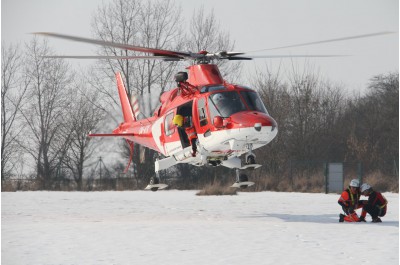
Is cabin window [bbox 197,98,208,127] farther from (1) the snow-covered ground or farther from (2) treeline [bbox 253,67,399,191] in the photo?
(2) treeline [bbox 253,67,399,191]

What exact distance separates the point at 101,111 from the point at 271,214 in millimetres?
23051

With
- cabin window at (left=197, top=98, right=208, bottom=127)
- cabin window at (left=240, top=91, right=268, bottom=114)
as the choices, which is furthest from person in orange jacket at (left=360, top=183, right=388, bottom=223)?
cabin window at (left=197, top=98, right=208, bottom=127)

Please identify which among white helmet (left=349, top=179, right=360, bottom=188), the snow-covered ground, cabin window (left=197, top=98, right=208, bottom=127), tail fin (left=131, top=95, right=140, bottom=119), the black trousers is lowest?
the snow-covered ground

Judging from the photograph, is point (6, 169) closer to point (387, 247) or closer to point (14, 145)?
point (14, 145)

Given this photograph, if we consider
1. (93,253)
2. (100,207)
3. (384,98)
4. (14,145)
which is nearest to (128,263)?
(93,253)

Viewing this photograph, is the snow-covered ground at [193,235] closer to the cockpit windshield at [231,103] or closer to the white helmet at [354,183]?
the white helmet at [354,183]

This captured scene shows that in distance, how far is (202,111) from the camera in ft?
58.0

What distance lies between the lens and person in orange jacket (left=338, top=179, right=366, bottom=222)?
59.7 ft

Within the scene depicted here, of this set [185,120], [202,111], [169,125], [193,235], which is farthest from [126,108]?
[193,235]

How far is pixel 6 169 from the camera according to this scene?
142 ft

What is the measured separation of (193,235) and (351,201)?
4.88 meters

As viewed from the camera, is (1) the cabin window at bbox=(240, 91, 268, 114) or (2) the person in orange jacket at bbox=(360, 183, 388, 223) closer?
(1) the cabin window at bbox=(240, 91, 268, 114)

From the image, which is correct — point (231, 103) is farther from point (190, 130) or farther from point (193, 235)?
point (193, 235)

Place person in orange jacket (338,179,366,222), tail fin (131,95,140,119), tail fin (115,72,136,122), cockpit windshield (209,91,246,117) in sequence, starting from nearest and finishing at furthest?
cockpit windshield (209,91,246,117) → person in orange jacket (338,179,366,222) → tail fin (131,95,140,119) → tail fin (115,72,136,122)
